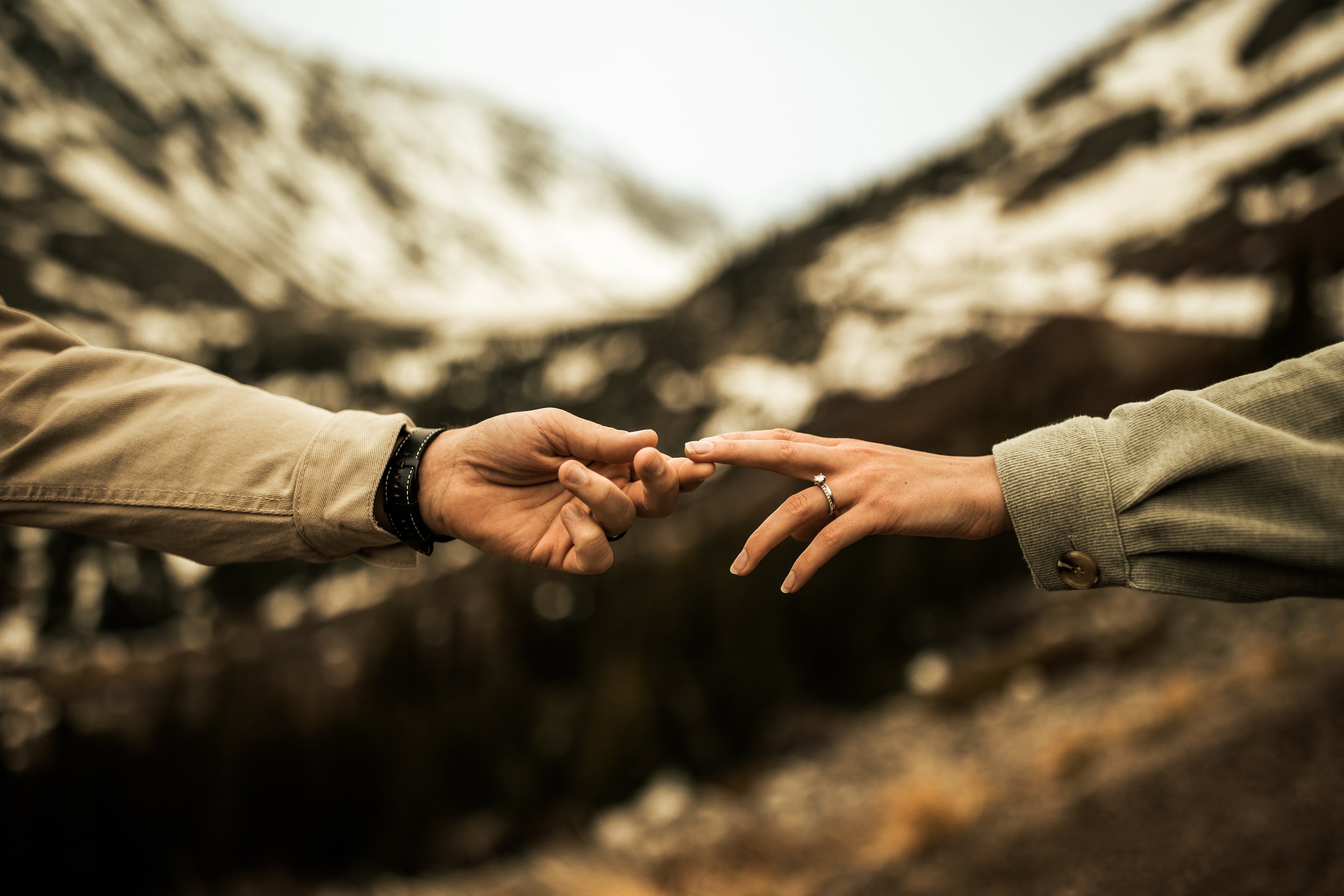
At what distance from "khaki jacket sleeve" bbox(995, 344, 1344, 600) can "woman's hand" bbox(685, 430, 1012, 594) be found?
0.13 meters

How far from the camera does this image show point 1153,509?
6.81 feet

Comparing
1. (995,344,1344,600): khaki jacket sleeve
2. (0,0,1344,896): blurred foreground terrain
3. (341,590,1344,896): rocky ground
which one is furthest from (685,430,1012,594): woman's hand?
(341,590,1344,896): rocky ground

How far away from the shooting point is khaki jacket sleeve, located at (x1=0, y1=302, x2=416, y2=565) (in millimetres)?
2469

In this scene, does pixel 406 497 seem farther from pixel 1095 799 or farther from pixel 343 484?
pixel 1095 799

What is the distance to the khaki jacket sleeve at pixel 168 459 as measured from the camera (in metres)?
2.47

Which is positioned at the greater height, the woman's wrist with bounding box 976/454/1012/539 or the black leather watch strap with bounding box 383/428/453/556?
the black leather watch strap with bounding box 383/428/453/556

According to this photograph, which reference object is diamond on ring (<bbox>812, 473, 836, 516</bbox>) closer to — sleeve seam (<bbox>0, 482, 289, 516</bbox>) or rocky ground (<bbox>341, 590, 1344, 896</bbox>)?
sleeve seam (<bbox>0, 482, 289, 516</bbox>)

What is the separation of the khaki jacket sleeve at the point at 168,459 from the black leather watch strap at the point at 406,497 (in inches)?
2.9

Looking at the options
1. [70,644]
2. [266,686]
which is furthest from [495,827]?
[70,644]

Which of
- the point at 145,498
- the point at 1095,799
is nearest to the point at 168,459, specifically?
the point at 145,498

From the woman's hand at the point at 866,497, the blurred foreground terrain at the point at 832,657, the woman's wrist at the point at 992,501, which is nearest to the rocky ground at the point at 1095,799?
the blurred foreground terrain at the point at 832,657

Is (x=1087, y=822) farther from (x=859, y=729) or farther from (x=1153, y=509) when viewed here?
(x=859, y=729)

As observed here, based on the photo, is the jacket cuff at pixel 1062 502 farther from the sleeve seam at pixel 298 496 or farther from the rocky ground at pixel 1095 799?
the rocky ground at pixel 1095 799

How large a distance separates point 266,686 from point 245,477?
35.8 meters
